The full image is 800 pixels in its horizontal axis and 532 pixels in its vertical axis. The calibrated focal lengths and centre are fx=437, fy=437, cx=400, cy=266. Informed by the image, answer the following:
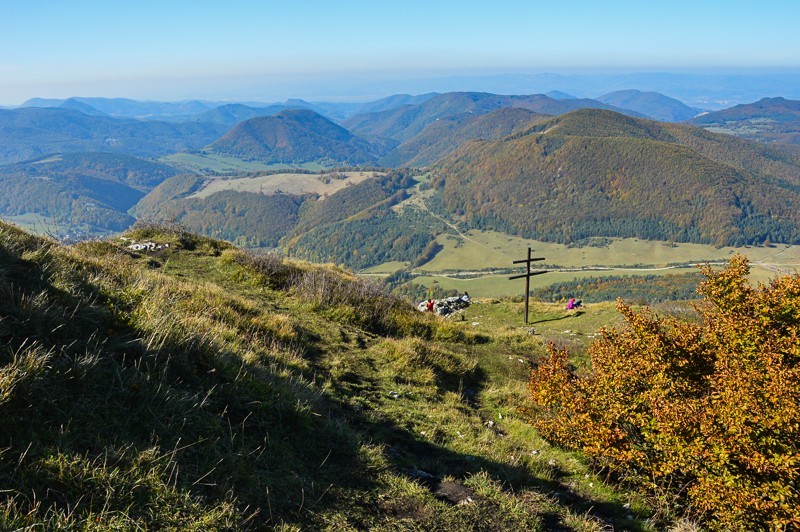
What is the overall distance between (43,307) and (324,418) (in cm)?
379

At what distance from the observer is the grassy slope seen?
3764 millimetres

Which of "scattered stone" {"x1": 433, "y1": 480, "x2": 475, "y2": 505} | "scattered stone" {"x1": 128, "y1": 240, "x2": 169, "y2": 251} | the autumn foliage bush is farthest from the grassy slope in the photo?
"scattered stone" {"x1": 128, "y1": 240, "x2": 169, "y2": 251}

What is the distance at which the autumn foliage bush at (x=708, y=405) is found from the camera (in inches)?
213

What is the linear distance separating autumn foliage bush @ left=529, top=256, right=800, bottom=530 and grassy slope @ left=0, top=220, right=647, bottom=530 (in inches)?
29.2

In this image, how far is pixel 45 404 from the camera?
13.6ft

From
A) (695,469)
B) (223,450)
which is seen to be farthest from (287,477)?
(695,469)

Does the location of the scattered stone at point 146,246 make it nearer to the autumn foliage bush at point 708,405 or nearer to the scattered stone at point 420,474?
the autumn foliage bush at point 708,405

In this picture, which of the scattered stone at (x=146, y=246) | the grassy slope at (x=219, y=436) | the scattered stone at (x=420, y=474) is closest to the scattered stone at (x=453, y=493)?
the grassy slope at (x=219, y=436)

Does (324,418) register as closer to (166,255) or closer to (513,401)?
(513,401)

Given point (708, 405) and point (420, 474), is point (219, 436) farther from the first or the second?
point (708, 405)

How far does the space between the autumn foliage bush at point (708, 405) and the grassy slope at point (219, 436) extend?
740mm

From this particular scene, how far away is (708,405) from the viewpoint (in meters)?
6.16

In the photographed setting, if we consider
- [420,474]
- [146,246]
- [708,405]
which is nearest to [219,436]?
[420,474]

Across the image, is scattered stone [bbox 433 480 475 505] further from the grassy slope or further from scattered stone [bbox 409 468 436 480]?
scattered stone [bbox 409 468 436 480]
